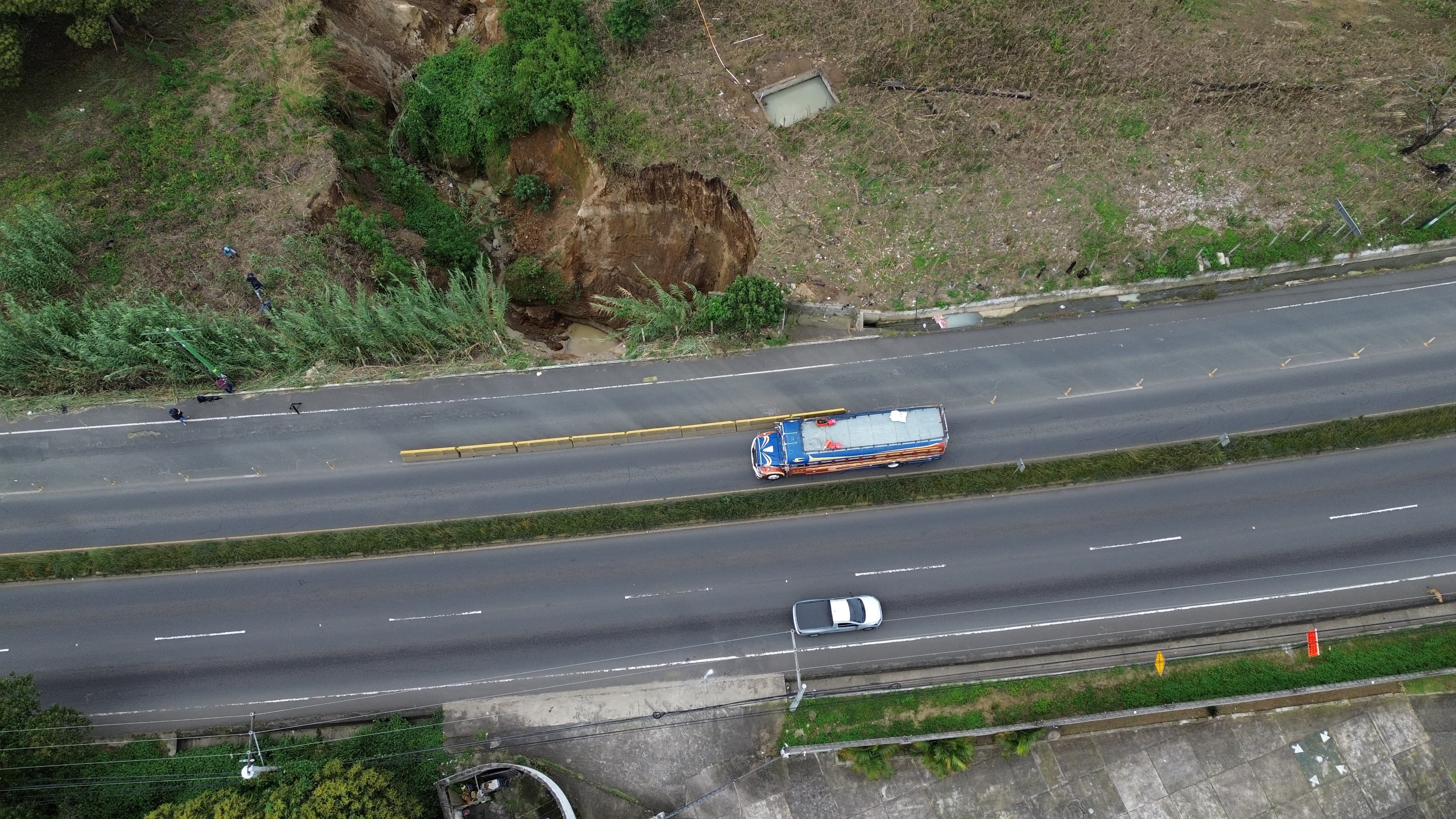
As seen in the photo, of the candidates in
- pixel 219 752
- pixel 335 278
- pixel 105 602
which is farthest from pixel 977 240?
pixel 105 602

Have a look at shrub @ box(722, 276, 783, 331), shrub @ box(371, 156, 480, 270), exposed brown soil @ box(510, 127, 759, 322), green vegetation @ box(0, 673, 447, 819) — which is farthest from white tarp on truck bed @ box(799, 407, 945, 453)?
shrub @ box(371, 156, 480, 270)

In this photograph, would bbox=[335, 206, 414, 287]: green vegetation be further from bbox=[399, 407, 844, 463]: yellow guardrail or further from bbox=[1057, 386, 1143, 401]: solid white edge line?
bbox=[1057, 386, 1143, 401]: solid white edge line

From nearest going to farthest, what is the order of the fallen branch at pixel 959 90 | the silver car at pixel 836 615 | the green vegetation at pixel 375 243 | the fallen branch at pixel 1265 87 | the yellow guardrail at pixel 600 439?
the silver car at pixel 836 615 < the yellow guardrail at pixel 600 439 < the green vegetation at pixel 375 243 < the fallen branch at pixel 1265 87 < the fallen branch at pixel 959 90

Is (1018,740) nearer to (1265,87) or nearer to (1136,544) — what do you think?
(1136,544)

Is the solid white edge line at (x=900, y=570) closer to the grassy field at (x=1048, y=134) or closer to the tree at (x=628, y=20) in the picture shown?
the grassy field at (x=1048, y=134)

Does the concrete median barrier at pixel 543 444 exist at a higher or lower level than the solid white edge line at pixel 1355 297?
lower

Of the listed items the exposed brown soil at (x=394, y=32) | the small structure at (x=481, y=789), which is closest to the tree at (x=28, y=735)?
the small structure at (x=481, y=789)

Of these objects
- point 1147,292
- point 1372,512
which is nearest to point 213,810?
point 1147,292
